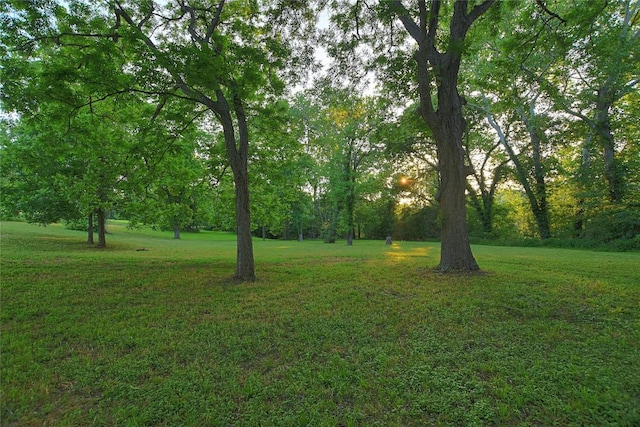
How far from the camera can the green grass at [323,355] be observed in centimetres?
245

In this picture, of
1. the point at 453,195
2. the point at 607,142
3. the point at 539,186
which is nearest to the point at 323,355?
the point at 453,195

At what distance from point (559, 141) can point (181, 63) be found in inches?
1070

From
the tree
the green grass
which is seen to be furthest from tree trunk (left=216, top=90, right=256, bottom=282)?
the tree

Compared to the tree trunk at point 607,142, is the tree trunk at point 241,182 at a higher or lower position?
lower

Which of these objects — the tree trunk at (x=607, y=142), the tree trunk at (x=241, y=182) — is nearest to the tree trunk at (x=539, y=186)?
the tree trunk at (x=607, y=142)

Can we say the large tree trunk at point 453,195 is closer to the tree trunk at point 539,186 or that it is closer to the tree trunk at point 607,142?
the tree trunk at point 607,142

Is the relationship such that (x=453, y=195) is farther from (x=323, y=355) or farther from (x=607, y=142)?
(x=607, y=142)

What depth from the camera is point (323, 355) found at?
348 cm

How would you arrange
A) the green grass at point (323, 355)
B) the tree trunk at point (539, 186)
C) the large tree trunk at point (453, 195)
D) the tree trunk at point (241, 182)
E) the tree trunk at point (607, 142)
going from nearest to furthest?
the green grass at point (323, 355), the tree trunk at point (241, 182), the large tree trunk at point (453, 195), the tree trunk at point (607, 142), the tree trunk at point (539, 186)

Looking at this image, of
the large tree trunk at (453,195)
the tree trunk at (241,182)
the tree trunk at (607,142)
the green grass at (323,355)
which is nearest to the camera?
the green grass at (323,355)

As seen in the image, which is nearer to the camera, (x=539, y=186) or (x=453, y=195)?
(x=453, y=195)

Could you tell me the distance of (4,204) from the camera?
1349cm

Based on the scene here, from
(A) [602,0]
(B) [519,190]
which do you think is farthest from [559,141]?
(A) [602,0]

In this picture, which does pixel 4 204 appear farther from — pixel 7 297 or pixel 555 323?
pixel 555 323
